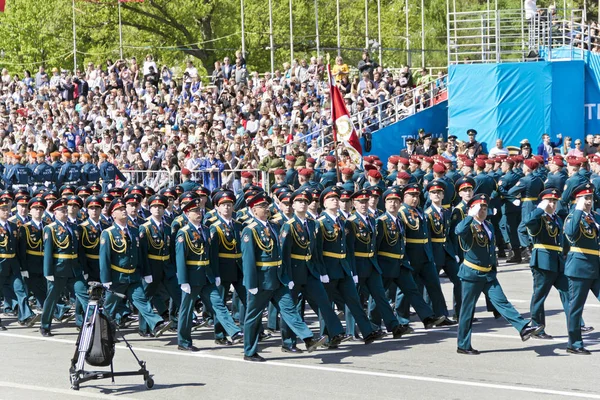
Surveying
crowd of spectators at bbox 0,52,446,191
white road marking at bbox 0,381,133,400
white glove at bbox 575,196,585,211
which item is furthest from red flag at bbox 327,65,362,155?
white road marking at bbox 0,381,133,400

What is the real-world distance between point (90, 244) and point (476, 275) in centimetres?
503

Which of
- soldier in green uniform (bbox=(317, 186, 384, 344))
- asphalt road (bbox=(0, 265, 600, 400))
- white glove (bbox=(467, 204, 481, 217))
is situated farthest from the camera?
soldier in green uniform (bbox=(317, 186, 384, 344))

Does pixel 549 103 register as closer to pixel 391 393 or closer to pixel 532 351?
pixel 532 351

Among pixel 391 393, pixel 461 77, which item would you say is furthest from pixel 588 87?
pixel 391 393

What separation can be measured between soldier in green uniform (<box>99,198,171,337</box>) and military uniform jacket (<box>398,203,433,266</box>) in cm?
311

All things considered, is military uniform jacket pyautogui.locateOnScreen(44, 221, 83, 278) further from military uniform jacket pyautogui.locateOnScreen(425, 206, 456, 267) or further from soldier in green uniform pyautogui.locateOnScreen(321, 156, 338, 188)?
soldier in green uniform pyautogui.locateOnScreen(321, 156, 338, 188)

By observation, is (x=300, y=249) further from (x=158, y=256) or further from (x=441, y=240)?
(x=441, y=240)

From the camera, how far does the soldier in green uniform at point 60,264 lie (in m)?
14.1

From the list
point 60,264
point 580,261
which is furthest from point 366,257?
point 60,264

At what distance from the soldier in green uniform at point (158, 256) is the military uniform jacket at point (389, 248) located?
2.55 metres

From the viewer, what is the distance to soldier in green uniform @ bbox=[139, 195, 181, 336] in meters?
14.0

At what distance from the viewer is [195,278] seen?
1293cm

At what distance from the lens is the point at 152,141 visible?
2688 cm

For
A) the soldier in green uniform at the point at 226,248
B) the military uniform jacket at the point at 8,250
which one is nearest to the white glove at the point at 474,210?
the soldier in green uniform at the point at 226,248
